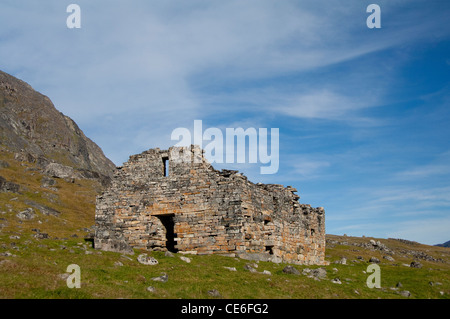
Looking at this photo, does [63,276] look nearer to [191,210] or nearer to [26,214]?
[191,210]

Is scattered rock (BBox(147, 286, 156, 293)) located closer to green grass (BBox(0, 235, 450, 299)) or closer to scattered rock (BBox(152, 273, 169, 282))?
green grass (BBox(0, 235, 450, 299))

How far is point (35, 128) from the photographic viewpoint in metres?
175

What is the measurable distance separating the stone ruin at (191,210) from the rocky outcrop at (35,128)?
127 metres

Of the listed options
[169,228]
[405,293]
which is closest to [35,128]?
[169,228]

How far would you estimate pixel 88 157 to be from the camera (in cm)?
19900

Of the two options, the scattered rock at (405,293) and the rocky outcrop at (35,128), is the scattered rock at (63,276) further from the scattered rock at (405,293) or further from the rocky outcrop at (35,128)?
the rocky outcrop at (35,128)

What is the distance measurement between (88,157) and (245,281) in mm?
192386

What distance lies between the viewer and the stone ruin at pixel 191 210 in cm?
2594

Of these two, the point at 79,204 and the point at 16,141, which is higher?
the point at 16,141

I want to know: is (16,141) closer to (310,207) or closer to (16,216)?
(16,216)

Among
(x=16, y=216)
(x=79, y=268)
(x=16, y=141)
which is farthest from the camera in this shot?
(x=16, y=141)

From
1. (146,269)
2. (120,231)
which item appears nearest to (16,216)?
(120,231)

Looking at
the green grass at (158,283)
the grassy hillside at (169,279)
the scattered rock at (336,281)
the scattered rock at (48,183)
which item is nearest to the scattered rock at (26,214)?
the scattered rock at (48,183)

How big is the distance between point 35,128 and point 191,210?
551 feet
